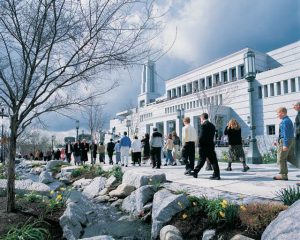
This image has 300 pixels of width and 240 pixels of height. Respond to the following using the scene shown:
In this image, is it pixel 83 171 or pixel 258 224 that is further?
pixel 83 171

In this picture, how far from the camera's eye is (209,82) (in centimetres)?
5400

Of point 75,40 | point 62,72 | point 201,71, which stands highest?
point 201,71

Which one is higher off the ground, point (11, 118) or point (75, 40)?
point (75, 40)

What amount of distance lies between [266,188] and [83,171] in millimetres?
8840

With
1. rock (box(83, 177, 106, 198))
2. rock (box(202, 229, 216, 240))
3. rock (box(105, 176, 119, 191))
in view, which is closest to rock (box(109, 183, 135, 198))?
rock (box(105, 176, 119, 191))

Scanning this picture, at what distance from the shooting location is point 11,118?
5.37 meters

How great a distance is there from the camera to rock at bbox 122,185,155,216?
671 cm

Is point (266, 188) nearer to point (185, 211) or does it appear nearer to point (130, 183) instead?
point (185, 211)

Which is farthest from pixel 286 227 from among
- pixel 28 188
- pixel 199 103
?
pixel 199 103

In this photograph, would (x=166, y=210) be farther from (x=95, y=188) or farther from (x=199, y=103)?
(x=199, y=103)

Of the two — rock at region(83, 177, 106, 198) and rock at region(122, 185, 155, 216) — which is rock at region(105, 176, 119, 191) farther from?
rock at region(122, 185, 155, 216)

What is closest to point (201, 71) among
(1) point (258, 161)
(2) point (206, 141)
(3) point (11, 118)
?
(1) point (258, 161)

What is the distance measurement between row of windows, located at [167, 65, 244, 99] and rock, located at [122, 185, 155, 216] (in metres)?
41.5

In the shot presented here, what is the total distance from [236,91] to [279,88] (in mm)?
6501
